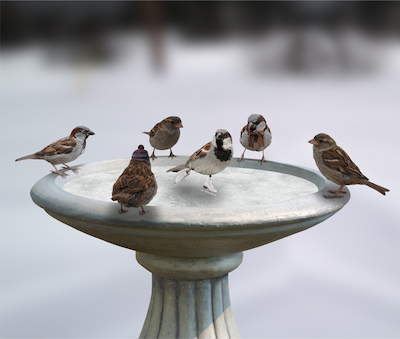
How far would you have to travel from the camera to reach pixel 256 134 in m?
2.89

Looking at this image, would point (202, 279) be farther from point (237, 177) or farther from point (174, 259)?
point (237, 177)

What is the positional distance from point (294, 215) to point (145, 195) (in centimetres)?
63

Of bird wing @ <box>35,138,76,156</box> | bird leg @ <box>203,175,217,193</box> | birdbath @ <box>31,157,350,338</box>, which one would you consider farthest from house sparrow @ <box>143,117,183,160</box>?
bird wing @ <box>35,138,76,156</box>

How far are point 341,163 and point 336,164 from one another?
2 centimetres

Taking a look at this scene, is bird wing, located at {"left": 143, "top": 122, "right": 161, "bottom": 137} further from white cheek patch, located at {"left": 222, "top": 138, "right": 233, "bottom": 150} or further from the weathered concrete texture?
the weathered concrete texture

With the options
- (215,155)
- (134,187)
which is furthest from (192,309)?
(134,187)

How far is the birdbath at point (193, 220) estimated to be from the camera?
196cm

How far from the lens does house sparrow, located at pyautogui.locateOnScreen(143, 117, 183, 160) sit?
9.46 ft

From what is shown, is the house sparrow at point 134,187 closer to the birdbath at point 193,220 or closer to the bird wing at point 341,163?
the birdbath at point 193,220

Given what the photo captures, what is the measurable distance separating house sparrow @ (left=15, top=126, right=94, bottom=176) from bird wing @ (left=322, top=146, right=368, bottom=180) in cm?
136

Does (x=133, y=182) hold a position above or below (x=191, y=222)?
above

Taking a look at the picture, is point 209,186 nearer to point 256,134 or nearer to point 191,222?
point 256,134

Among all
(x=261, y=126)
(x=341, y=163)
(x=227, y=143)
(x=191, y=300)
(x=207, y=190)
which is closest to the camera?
(x=341, y=163)

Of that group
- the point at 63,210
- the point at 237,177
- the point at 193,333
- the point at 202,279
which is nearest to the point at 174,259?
the point at 202,279
